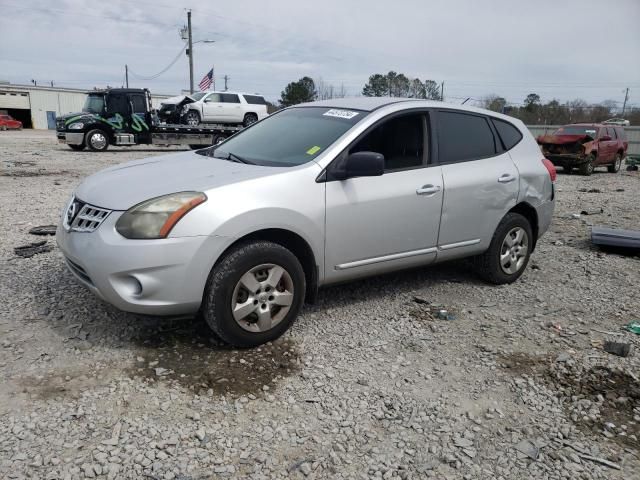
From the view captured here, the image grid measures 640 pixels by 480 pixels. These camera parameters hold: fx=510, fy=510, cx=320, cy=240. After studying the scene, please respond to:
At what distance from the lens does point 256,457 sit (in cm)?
247

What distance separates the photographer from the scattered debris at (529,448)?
8.45 feet

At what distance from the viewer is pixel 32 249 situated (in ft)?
17.7

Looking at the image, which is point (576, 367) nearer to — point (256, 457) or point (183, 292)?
point (256, 457)

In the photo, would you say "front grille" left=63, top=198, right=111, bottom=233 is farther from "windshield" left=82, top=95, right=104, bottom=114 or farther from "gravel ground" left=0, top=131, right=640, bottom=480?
"windshield" left=82, top=95, right=104, bottom=114

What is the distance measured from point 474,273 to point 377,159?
2.07m

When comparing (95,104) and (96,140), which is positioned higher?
(95,104)

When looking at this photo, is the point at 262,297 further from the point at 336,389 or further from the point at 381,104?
the point at 381,104

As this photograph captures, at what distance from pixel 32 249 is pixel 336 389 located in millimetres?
3999

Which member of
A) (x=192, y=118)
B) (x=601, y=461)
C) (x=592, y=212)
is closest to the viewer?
(x=601, y=461)

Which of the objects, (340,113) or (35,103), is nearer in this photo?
(340,113)

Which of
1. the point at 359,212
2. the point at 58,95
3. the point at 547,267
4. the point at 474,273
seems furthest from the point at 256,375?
the point at 58,95

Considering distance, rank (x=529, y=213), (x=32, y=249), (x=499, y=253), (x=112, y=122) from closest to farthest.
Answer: (x=499, y=253), (x=529, y=213), (x=32, y=249), (x=112, y=122)

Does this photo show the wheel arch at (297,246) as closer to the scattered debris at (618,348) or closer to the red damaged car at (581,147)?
the scattered debris at (618,348)

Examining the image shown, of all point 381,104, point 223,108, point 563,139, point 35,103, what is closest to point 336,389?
point 381,104
